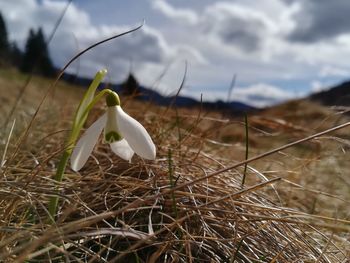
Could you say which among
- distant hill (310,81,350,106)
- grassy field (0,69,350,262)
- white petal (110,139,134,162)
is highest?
distant hill (310,81,350,106)

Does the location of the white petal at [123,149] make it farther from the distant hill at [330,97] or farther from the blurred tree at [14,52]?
the distant hill at [330,97]

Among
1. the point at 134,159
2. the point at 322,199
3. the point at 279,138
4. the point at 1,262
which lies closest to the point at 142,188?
the point at 134,159

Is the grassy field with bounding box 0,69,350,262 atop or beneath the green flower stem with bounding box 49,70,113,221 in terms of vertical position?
beneath

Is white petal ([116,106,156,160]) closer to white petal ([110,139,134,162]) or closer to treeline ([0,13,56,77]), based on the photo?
white petal ([110,139,134,162])

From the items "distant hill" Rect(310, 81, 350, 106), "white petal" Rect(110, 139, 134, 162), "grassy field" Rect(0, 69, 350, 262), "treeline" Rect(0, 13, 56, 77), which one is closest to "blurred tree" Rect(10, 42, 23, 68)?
"treeline" Rect(0, 13, 56, 77)

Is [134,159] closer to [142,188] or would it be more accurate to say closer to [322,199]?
[142,188]
